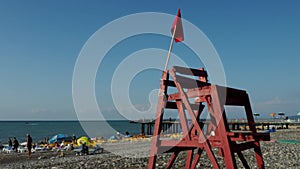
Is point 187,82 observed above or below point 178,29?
below

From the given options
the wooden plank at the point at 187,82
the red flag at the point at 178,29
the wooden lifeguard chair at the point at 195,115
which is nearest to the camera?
the wooden lifeguard chair at the point at 195,115

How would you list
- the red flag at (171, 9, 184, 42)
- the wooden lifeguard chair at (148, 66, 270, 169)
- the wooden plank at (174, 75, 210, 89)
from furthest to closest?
the red flag at (171, 9, 184, 42) → the wooden plank at (174, 75, 210, 89) → the wooden lifeguard chair at (148, 66, 270, 169)

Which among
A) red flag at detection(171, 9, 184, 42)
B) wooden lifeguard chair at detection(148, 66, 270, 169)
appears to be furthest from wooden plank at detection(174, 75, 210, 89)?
red flag at detection(171, 9, 184, 42)

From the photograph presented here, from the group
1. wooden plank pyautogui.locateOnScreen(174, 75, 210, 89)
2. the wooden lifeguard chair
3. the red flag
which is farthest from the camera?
the red flag

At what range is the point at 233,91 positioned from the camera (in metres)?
5.56

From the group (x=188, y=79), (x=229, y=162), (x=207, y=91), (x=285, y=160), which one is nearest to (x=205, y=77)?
(x=188, y=79)

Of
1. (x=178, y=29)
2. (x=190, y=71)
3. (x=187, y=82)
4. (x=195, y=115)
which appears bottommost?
(x=195, y=115)

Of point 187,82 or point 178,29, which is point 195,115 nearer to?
point 187,82

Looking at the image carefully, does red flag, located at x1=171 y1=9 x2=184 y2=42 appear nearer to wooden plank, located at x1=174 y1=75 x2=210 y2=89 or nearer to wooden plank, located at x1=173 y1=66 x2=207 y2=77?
wooden plank, located at x1=173 y1=66 x2=207 y2=77

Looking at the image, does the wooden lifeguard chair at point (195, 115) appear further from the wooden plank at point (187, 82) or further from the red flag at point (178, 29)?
the red flag at point (178, 29)

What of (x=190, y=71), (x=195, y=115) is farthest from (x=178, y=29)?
(x=195, y=115)

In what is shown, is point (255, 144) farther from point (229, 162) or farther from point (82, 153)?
point (82, 153)

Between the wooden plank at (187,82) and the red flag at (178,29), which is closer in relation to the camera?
the wooden plank at (187,82)

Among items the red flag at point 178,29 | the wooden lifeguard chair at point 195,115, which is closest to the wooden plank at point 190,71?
the wooden lifeguard chair at point 195,115
